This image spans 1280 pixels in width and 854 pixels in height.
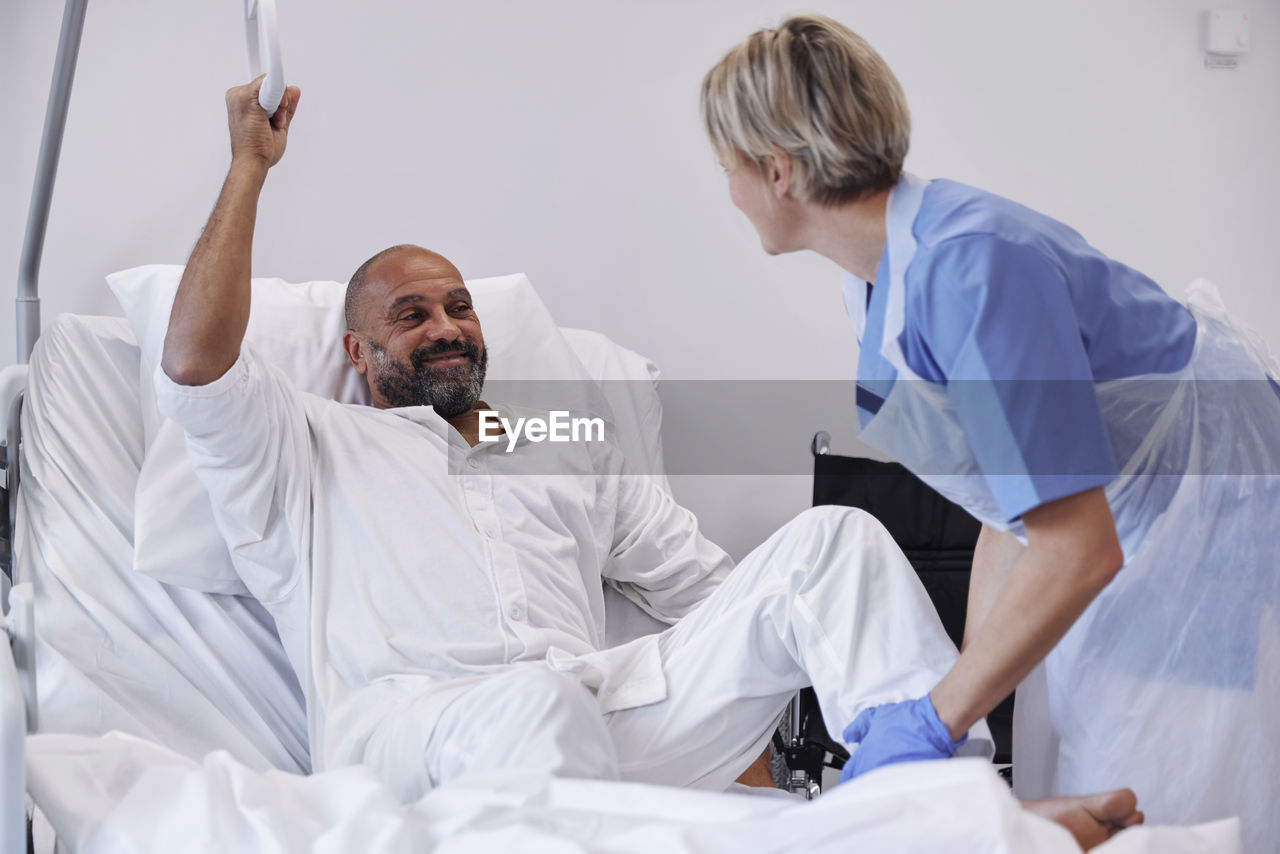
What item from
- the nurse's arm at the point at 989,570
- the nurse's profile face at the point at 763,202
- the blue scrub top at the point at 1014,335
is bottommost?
the nurse's arm at the point at 989,570

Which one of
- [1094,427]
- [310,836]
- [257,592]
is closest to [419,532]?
[257,592]

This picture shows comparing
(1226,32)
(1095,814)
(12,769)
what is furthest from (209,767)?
(1226,32)

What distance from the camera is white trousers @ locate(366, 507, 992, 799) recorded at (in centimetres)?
112

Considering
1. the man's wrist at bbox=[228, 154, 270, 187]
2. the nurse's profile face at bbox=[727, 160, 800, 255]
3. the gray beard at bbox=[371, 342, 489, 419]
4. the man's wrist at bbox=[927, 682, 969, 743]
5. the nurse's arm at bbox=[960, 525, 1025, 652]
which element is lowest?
the man's wrist at bbox=[927, 682, 969, 743]

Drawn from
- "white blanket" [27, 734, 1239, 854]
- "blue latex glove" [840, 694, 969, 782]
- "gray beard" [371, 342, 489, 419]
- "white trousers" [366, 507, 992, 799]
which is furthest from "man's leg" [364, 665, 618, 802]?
"gray beard" [371, 342, 489, 419]

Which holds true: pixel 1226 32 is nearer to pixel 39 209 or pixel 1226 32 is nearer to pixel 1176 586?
pixel 1176 586

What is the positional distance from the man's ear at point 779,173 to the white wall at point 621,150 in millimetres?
1254

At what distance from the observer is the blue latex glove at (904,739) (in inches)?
40.2

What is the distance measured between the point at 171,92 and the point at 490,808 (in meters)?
1.59

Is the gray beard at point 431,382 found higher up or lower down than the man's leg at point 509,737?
higher up

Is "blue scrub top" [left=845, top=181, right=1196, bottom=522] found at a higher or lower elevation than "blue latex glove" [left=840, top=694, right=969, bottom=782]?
higher

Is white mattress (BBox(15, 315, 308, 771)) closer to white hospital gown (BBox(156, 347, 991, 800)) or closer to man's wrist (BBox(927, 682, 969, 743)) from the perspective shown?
white hospital gown (BBox(156, 347, 991, 800))

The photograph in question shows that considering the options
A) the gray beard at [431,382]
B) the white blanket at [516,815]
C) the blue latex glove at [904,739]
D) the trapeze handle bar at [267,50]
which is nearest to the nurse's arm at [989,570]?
the blue latex glove at [904,739]

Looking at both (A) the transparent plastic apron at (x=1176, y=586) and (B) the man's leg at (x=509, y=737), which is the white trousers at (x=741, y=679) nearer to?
(B) the man's leg at (x=509, y=737)
